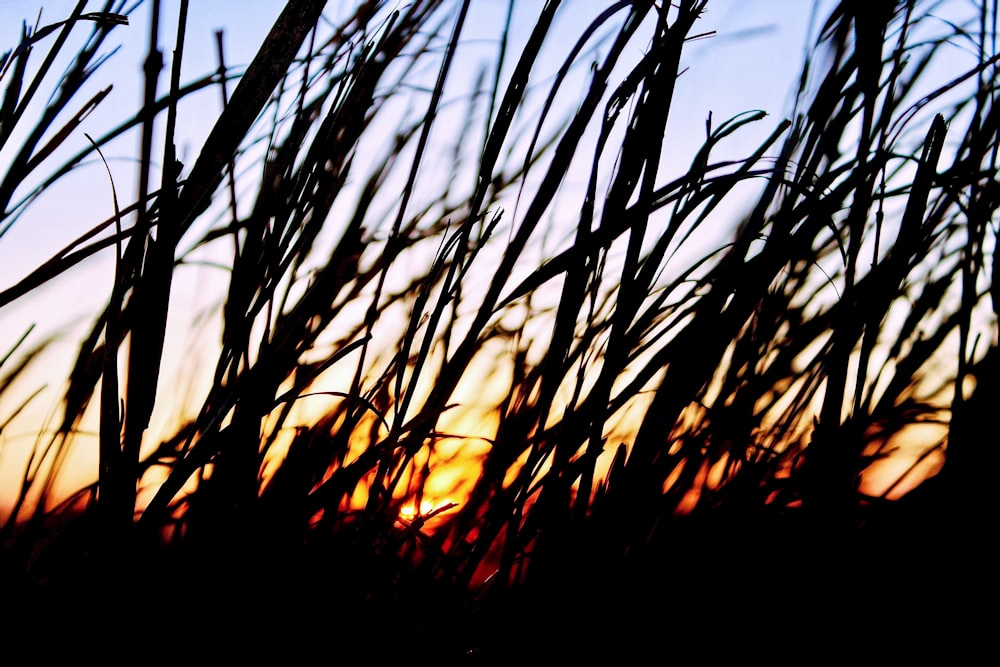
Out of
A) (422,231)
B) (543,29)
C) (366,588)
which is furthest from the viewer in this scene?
(422,231)

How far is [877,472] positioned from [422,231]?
1.55 ft

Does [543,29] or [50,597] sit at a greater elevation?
[543,29]

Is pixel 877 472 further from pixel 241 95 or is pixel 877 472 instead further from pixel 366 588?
pixel 241 95

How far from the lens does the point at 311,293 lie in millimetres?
372

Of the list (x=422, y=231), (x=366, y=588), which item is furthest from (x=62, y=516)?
(x=422, y=231)

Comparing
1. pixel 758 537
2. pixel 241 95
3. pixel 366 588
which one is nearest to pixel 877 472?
pixel 758 537

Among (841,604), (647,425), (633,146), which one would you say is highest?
(633,146)

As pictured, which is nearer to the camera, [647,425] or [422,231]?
[647,425]

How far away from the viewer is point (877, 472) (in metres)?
0.55

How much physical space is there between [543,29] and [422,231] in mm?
267

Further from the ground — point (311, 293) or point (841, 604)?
point (311, 293)

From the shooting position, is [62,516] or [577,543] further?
[62,516]

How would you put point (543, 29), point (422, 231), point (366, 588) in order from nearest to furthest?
point (543, 29), point (366, 588), point (422, 231)

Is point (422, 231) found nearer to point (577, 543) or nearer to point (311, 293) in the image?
point (311, 293)
